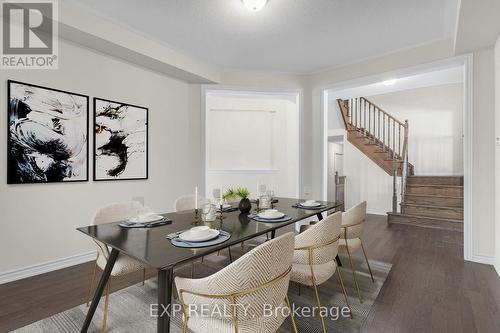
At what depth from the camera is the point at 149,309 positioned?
6.46ft

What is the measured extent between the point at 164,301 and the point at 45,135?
243 centimetres

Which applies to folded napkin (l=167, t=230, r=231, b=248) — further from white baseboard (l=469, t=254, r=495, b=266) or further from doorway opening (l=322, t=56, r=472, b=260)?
Answer: doorway opening (l=322, t=56, r=472, b=260)

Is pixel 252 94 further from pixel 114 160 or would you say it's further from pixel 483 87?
pixel 483 87

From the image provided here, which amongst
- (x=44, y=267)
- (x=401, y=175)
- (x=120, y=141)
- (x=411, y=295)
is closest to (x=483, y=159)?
(x=411, y=295)

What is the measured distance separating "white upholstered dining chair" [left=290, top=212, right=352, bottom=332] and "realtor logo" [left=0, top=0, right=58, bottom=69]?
9.83ft

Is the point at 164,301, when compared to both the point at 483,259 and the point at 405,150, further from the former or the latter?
the point at 405,150

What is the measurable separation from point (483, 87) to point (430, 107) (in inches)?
144

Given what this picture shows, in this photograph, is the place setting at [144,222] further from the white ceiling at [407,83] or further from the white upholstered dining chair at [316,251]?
the white ceiling at [407,83]

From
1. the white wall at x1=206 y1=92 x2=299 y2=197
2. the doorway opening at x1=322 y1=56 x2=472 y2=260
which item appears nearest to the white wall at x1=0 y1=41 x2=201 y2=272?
the white wall at x1=206 y1=92 x2=299 y2=197

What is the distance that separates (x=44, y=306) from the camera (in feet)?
6.62

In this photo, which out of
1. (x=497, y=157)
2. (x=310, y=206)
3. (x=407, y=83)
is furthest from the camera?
(x=407, y=83)

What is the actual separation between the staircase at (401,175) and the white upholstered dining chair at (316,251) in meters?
4.01

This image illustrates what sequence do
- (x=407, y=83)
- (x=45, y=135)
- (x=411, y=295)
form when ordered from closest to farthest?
(x=411, y=295), (x=45, y=135), (x=407, y=83)

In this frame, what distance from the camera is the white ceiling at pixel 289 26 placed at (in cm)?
252
